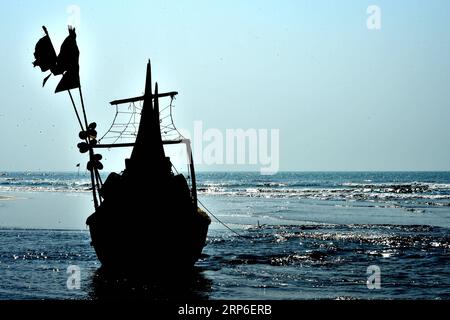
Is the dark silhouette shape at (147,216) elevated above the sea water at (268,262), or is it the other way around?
the dark silhouette shape at (147,216)

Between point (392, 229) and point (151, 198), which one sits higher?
point (151, 198)

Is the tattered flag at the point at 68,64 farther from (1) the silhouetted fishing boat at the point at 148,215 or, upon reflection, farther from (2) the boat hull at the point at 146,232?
(2) the boat hull at the point at 146,232

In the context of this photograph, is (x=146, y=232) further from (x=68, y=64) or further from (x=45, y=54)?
(x=45, y=54)

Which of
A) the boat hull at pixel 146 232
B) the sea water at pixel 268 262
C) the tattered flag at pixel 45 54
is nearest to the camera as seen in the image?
the sea water at pixel 268 262

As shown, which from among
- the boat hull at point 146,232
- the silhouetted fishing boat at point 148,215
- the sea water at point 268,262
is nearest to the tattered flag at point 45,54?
the silhouetted fishing boat at point 148,215

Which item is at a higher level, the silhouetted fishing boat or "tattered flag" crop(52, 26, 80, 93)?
"tattered flag" crop(52, 26, 80, 93)

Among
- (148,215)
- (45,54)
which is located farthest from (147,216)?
(45,54)

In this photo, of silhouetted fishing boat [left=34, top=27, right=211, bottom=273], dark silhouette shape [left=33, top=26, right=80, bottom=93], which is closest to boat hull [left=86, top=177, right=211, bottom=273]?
silhouetted fishing boat [left=34, top=27, right=211, bottom=273]

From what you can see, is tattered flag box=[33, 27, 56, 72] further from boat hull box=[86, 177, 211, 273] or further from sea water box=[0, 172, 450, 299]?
sea water box=[0, 172, 450, 299]

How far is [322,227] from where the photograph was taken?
35.3 metres

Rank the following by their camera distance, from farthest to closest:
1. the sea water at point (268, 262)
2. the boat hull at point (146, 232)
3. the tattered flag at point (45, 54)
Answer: the tattered flag at point (45, 54) → the boat hull at point (146, 232) → the sea water at point (268, 262)
